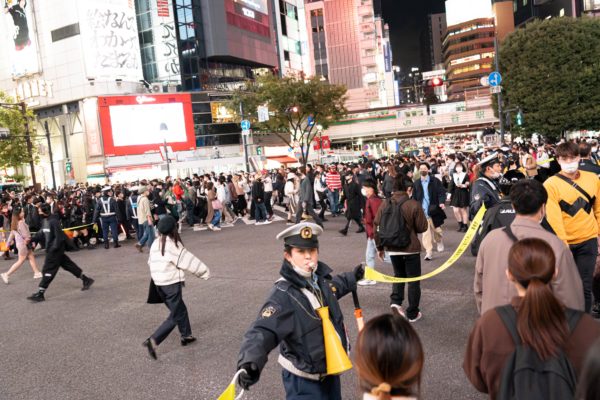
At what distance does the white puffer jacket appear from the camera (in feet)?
20.0

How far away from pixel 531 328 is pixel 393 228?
425 cm

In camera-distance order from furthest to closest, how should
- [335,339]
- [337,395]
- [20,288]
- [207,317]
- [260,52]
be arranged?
[260,52], [20,288], [207,317], [337,395], [335,339]

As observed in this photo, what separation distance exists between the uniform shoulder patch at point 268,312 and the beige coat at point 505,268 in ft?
4.46

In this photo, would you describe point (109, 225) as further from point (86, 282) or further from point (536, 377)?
point (536, 377)

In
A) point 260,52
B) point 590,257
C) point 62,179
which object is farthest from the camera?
point 260,52

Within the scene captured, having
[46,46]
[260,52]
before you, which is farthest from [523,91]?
[46,46]

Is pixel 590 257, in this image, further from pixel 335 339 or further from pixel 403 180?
pixel 335 339

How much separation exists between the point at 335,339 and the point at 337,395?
454mm

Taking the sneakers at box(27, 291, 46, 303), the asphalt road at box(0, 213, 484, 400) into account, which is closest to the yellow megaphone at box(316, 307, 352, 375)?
the asphalt road at box(0, 213, 484, 400)

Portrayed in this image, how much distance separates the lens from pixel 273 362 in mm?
5559

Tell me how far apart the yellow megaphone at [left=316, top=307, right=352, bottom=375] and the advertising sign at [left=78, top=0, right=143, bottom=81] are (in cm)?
5383

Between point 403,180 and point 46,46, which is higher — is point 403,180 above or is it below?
below

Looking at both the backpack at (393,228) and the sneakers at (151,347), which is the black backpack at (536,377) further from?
the sneakers at (151,347)

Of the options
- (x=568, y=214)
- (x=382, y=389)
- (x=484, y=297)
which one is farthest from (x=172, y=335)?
(x=382, y=389)
